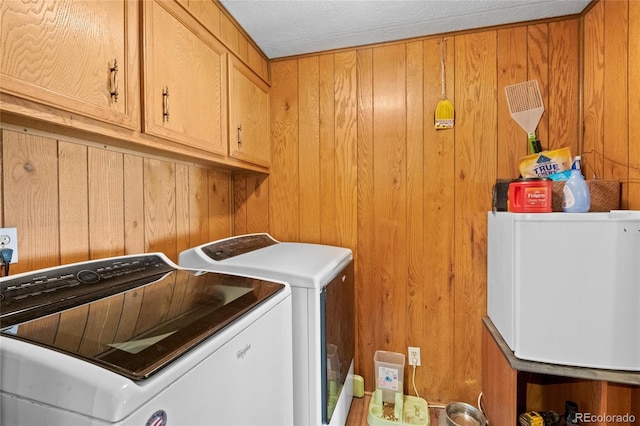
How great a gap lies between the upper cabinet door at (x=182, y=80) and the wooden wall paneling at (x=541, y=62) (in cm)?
167

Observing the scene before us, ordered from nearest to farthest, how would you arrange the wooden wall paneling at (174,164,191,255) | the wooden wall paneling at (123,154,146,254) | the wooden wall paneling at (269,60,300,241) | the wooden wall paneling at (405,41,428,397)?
the wooden wall paneling at (123,154,146,254) → the wooden wall paneling at (174,164,191,255) → the wooden wall paneling at (405,41,428,397) → the wooden wall paneling at (269,60,300,241)

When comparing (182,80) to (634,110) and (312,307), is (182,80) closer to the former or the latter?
(312,307)

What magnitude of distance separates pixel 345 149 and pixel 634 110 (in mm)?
1326

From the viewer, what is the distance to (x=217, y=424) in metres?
0.65

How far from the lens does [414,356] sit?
1.81 metres

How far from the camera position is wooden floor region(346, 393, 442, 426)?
1683 millimetres

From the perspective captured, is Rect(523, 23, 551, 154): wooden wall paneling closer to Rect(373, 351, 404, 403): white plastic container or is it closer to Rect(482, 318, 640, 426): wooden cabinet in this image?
Rect(482, 318, 640, 426): wooden cabinet

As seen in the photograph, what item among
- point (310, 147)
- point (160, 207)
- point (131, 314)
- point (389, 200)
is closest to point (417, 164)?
point (389, 200)

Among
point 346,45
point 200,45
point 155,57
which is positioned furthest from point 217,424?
point 346,45

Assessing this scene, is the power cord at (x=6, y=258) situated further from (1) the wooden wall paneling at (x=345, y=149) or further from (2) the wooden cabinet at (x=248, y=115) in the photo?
(1) the wooden wall paneling at (x=345, y=149)

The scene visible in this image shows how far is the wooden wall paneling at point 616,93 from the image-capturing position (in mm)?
1254

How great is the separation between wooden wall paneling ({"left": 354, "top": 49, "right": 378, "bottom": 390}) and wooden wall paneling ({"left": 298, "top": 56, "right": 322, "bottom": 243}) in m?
0.27

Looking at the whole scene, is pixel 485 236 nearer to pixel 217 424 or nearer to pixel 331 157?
pixel 331 157

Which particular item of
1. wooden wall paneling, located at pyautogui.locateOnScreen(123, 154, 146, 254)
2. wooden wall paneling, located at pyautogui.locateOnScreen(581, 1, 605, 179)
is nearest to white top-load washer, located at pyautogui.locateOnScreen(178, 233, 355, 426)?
wooden wall paneling, located at pyautogui.locateOnScreen(123, 154, 146, 254)
